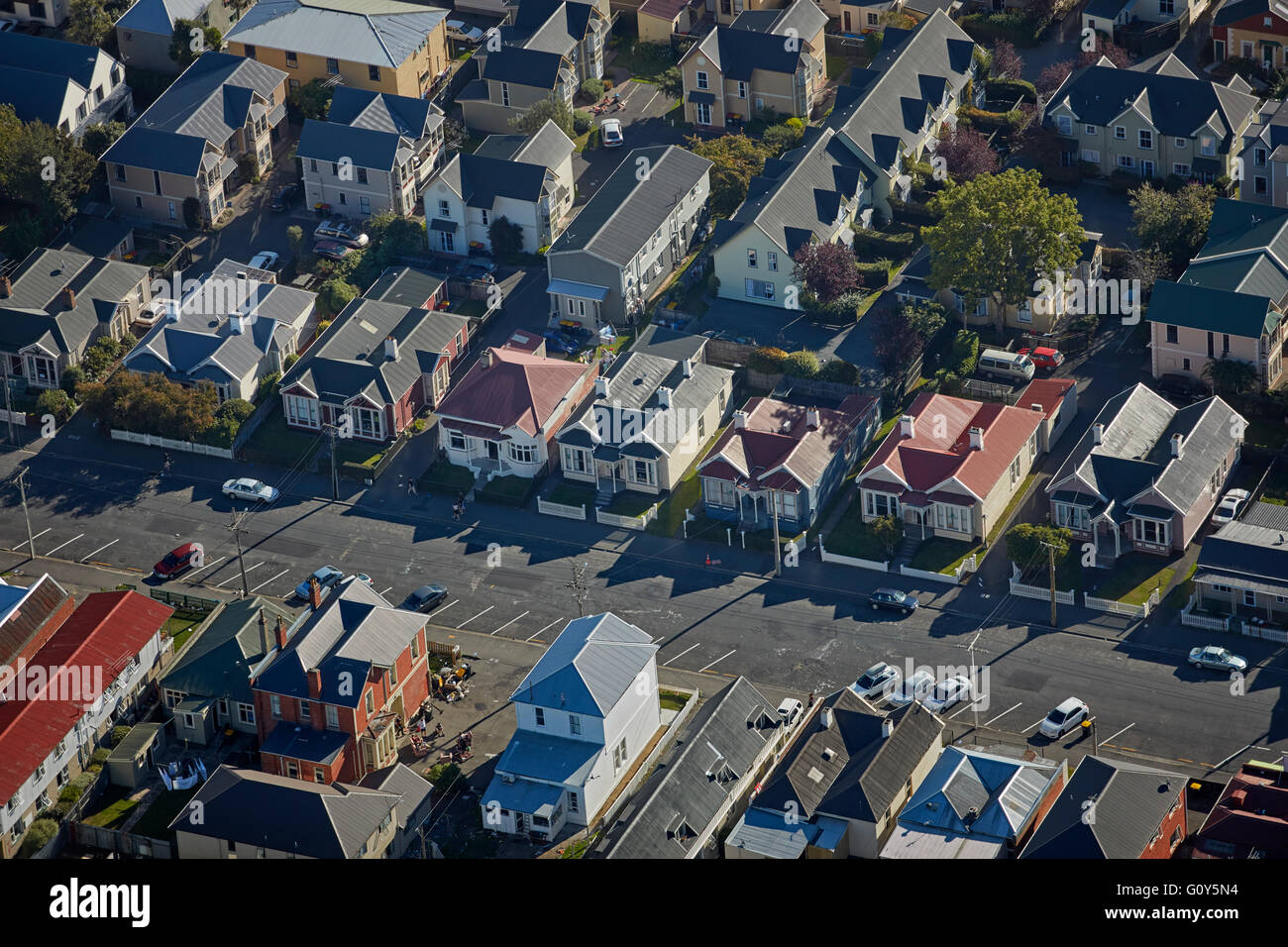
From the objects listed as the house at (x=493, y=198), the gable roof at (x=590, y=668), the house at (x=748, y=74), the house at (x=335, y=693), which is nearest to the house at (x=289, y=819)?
the house at (x=335, y=693)

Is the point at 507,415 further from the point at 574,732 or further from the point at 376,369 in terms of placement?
the point at 574,732

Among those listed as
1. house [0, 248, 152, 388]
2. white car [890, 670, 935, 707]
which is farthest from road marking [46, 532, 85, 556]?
white car [890, 670, 935, 707]

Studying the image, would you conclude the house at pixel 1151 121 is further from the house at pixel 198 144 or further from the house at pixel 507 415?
the house at pixel 198 144

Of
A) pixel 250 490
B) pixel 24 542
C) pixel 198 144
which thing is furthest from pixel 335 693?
pixel 198 144

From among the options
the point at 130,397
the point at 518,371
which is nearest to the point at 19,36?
the point at 130,397

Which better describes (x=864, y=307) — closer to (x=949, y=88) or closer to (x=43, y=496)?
(x=949, y=88)

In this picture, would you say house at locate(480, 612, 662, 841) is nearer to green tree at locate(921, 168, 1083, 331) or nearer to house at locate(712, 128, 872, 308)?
green tree at locate(921, 168, 1083, 331)
